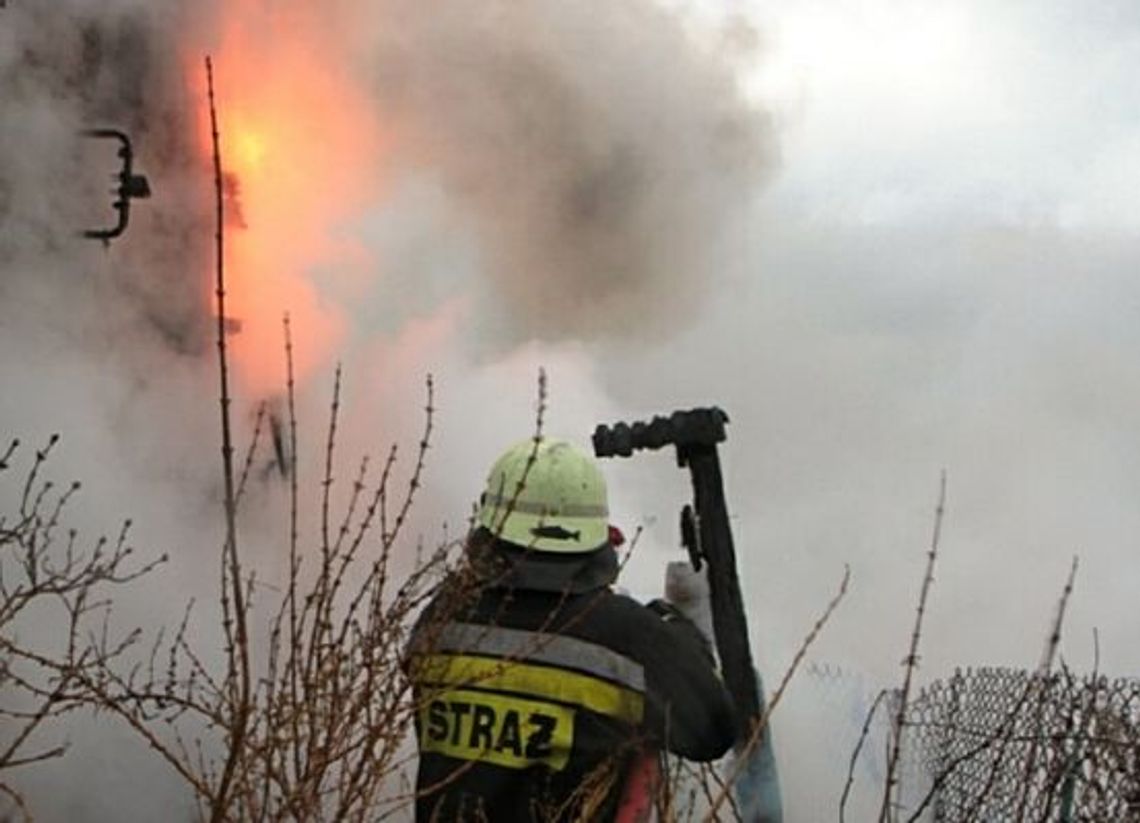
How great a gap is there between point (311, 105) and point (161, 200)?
103 centimetres

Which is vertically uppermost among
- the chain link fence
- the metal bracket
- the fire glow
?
the fire glow

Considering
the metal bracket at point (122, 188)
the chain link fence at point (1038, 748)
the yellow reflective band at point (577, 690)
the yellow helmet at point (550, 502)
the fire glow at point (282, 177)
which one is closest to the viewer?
the chain link fence at point (1038, 748)

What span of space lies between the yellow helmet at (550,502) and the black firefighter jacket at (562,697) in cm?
6

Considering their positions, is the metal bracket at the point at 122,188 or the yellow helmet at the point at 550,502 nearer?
the yellow helmet at the point at 550,502

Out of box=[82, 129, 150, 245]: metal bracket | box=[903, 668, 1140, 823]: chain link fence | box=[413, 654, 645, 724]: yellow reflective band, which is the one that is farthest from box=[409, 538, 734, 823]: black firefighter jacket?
box=[82, 129, 150, 245]: metal bracket

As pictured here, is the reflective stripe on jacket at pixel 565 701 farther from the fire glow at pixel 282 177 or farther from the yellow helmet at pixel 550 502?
the fire glow at pixel 282 177

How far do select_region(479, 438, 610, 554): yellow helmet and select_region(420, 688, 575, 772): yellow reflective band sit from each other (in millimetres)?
321

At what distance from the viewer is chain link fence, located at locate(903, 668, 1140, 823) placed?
278 cm

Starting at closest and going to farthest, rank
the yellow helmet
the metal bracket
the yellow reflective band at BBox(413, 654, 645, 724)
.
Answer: the yellow reflective band at BBox(413, 654, 645, 724) → the yellow helmet → the metal bracket

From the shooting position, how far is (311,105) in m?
9.05

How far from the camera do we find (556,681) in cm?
361

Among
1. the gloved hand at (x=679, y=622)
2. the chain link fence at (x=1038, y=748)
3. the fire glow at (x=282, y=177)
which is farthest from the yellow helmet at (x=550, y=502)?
the fire glow at (x=282, y=177)

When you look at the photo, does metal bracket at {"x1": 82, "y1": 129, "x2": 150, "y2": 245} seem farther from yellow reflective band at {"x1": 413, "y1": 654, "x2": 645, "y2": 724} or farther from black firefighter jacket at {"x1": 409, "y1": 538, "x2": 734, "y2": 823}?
yellow reflective band at {"x1": 413, "y1": 654, "x2": 645, "y2": 724}

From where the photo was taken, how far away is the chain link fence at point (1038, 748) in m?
2.78
